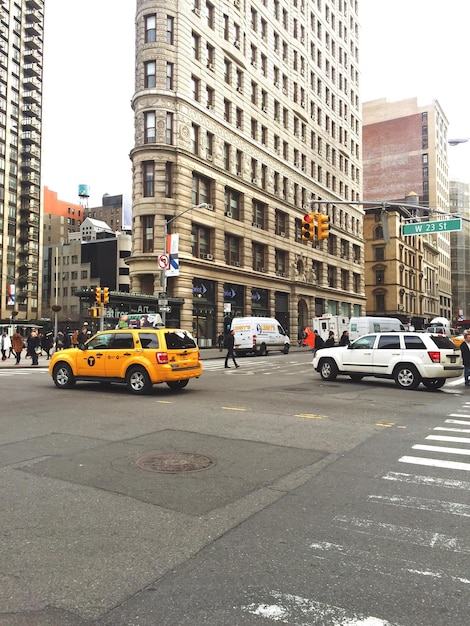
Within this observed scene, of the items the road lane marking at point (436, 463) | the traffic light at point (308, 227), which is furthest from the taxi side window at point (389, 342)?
the road lane marking at point (436, 463)

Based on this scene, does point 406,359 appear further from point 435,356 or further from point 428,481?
point 428,481

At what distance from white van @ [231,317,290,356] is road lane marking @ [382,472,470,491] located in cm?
2751

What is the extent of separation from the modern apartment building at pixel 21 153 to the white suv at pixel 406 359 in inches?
3122

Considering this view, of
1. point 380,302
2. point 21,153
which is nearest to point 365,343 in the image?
point 380,302

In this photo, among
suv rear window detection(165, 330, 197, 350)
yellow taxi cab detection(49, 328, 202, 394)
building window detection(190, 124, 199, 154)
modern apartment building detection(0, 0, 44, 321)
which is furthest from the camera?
modern apartment building detection(0, 0, 44, 321)

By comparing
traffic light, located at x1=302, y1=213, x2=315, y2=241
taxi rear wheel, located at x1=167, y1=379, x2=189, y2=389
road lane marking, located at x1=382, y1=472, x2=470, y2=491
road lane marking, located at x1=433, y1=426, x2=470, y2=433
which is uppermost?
traffic light, located at x1=302, y1=213, x2=315, y2=241

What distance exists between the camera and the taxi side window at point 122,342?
14041 millimetres

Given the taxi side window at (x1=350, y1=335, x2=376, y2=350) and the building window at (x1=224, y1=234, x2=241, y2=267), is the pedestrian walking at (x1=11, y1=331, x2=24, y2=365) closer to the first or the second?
the taxi side window at (x1=350, y1=335, x2=376, y2=350)

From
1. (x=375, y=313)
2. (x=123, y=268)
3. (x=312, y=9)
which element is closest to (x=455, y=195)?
(x=375, y=313)

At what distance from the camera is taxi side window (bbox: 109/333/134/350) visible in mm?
14041

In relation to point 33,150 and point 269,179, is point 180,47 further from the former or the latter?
point 33,150

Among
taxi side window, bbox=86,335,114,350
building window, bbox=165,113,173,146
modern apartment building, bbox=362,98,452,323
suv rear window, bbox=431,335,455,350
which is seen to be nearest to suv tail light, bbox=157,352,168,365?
taxi side window, bbox=86,335,114,350

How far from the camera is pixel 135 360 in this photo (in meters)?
13.8

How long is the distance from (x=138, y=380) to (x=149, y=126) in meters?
29.3
